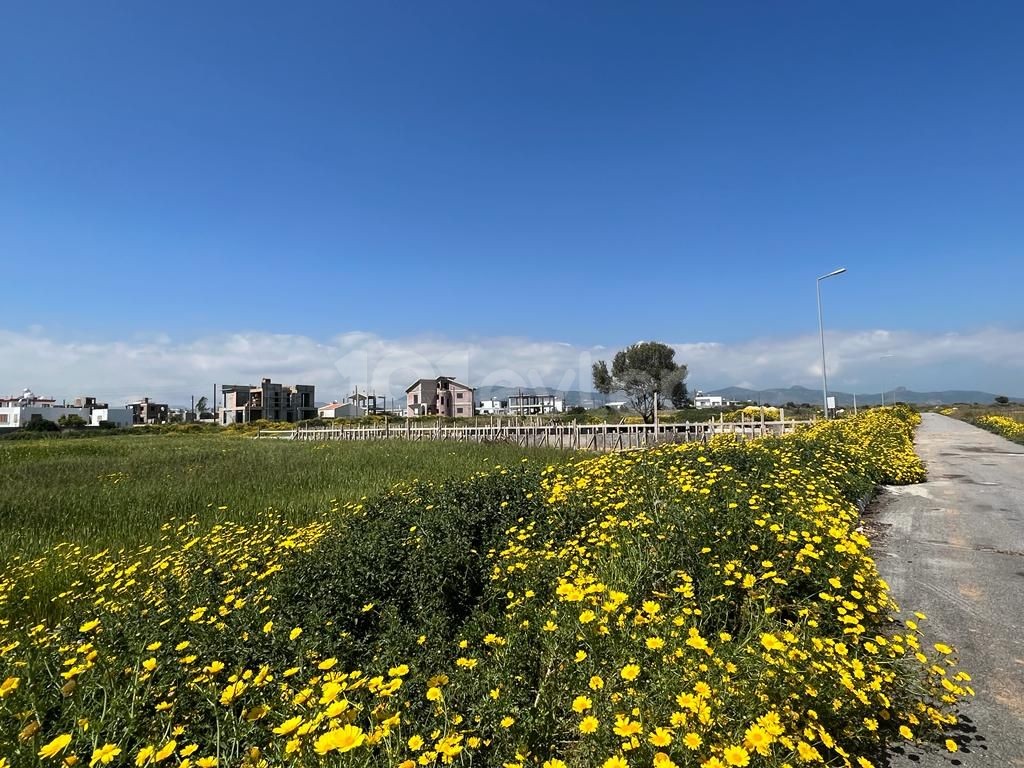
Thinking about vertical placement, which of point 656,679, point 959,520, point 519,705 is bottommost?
point 959,520

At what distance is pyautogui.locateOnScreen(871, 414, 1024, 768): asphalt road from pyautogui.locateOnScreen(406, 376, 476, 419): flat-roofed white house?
209 feet

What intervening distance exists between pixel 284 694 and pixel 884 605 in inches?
151

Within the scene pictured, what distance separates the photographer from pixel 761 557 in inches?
149

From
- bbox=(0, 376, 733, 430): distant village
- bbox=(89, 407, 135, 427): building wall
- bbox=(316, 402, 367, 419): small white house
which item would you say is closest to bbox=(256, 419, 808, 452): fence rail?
bbox=(0, 376, 733, 430): distant village

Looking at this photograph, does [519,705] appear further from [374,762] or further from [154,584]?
[154,584]

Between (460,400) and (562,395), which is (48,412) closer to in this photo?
(460,400)

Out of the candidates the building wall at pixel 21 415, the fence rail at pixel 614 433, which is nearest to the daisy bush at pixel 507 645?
the fence rail at pixel 614 433

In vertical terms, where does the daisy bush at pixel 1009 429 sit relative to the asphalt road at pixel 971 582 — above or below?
below

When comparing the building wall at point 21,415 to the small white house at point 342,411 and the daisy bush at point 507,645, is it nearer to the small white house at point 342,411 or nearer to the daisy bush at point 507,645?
the small white house at point 342,411

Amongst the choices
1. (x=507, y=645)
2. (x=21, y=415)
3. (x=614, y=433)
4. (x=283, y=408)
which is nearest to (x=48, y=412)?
(x=21, y=415)

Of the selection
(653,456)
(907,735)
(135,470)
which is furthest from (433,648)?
(135,470)

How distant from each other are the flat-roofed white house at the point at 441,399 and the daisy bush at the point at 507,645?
218 ft

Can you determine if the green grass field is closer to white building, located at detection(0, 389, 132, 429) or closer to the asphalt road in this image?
the asphalt road

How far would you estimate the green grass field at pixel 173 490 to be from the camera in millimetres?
8227
